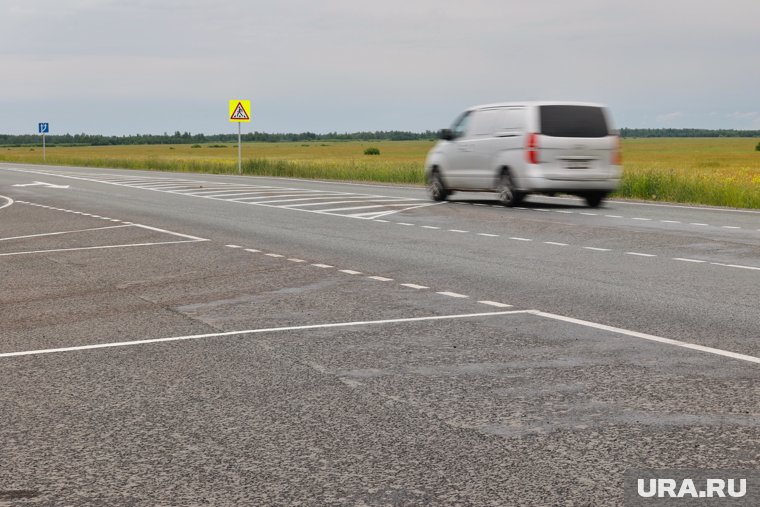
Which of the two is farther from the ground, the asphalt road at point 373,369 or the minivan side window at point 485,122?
the minivan side window at point 485,122

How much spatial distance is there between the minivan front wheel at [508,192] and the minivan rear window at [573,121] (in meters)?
1.29

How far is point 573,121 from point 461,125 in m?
2.93

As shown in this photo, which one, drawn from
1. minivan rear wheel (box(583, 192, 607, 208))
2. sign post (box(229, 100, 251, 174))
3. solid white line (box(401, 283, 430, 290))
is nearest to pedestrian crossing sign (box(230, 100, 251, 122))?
sign post (box(229, 100, 251, 174))

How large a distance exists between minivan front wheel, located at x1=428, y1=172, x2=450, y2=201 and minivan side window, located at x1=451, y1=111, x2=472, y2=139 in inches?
46.1

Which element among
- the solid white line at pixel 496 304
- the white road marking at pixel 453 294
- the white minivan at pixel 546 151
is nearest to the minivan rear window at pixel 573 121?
the white minivan at pixel 546 151

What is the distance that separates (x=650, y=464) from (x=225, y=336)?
4155 millimetres

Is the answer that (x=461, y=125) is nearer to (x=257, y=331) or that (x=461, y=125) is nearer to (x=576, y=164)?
(x=576, y=164)

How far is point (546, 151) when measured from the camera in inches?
842

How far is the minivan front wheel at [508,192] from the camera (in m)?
22.0

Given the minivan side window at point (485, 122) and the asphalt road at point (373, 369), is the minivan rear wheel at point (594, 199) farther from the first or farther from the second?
the asphalt road at point (373, 369)

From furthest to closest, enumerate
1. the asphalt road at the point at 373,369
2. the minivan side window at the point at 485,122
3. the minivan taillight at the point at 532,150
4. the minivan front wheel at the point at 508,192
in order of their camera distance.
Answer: the minivan side window at the point at 485,122, the minivan front wheel at the point at 508,192, the minivan taillight at the point at 532,150, the asphalt road at the point at 373,369

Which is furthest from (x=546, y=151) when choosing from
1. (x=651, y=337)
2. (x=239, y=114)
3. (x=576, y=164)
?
(x=239, y=114)

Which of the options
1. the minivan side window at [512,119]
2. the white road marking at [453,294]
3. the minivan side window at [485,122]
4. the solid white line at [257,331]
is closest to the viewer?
the solid white line at [257,331]

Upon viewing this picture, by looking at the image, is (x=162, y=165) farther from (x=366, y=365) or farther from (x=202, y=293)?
(x=366, y=365)
